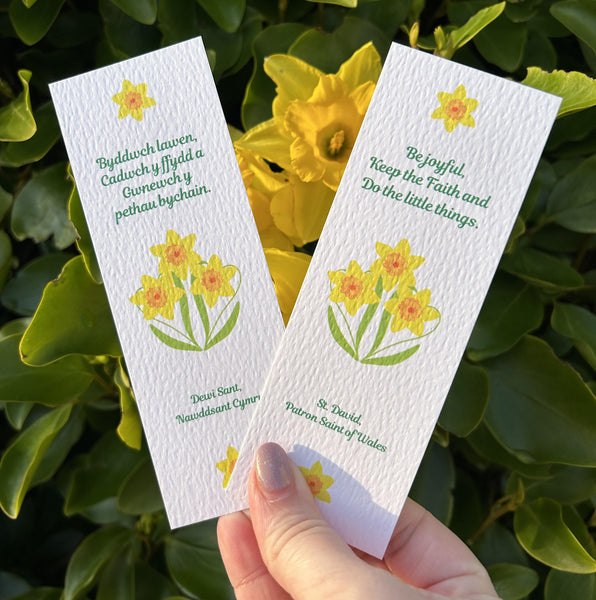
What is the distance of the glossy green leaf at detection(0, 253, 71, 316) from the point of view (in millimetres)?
945

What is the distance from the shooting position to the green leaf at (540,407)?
813 millimetres

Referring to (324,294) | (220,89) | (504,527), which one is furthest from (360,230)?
(504,527)

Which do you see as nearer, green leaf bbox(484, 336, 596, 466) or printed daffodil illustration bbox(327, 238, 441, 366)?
printed daffodil illustration bbox(327, 238, 441, 366)

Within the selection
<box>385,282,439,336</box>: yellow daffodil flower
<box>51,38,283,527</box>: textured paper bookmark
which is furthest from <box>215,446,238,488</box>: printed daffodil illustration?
<box>385,282,439,336</box>: yellow daffodil flower

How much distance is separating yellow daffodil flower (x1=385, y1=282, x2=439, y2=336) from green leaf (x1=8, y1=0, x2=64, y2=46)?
2.22 ft

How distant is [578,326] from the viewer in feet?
2.92

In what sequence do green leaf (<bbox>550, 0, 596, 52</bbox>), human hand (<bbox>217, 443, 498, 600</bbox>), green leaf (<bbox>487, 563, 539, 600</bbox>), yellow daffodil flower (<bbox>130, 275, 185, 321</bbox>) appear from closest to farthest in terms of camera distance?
human hand (<bbox>217, 443, 498, 600</bbox>), yellow daffodil flower (<bbox>130, 275, 185, 321</bbox>), green leaf (<bbox>550, 0, 596, 52</bbox>), green leaf (<bbox>487, 563, 539, 600</bbox>)

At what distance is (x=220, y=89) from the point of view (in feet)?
3.26

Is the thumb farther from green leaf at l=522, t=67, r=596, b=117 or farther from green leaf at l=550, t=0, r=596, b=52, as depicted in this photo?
green leaf at l=550, t=0, r=596, b=52

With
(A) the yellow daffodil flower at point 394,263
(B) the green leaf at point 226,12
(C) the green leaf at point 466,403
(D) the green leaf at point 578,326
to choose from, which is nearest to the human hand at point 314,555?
(C) the green leaf at point 466,403

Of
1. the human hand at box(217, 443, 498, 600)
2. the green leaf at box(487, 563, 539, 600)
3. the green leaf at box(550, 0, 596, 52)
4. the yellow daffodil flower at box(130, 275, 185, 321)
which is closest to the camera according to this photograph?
the human hand at box(217, 443, 498, 600)

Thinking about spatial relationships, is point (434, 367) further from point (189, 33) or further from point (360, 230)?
point (189, 33)

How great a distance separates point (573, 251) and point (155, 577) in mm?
968

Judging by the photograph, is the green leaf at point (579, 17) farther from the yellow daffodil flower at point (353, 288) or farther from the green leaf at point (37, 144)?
the green leaf at point (37, 144)
